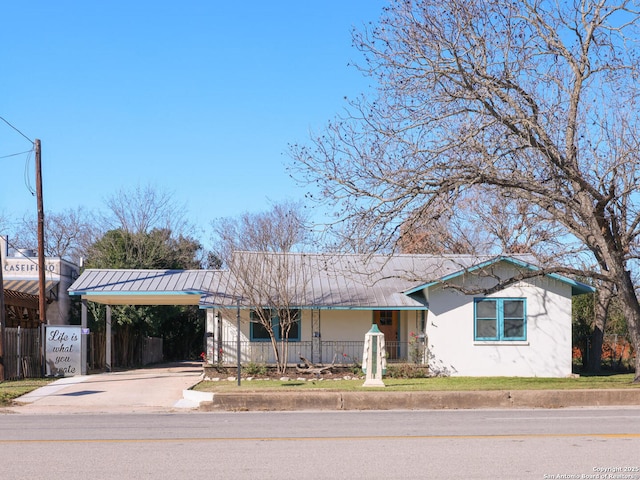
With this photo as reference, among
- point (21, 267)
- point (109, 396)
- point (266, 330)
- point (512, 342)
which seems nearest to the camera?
point (109, 396)

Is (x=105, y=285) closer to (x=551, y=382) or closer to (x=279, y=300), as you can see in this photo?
(x=279, y=300)

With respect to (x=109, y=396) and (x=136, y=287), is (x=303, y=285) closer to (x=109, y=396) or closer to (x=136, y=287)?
(x=136, y=287)

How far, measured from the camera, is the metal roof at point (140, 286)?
26.5m

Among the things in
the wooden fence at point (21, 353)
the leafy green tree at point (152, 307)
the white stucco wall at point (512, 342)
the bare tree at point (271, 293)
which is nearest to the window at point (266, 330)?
the bare tree at point (271, 293)

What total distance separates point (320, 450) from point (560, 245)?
14939 mm

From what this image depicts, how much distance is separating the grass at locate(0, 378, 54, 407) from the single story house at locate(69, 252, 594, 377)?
12.1ft

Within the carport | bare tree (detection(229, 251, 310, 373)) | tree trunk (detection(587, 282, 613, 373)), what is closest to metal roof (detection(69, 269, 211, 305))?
the carport

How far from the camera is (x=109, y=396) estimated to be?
19.9 meters

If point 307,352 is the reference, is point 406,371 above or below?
below

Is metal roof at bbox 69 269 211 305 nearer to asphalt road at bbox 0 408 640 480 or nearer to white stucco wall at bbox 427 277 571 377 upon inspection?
white stucco wall at bbox 427 277 571 377

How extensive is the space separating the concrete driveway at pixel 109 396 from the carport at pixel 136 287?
9.19 feet

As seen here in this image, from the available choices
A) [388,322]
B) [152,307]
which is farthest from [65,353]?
[388,322]

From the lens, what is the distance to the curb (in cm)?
1673

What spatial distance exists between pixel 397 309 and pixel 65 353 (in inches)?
447
